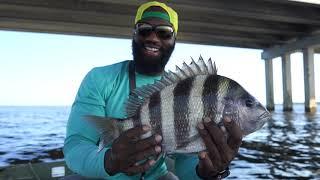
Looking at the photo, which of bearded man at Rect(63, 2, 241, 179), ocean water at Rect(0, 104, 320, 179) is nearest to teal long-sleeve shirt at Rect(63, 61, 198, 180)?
bearded man at Rect(63, 2, 241, 179)

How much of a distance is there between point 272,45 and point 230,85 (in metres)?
42.3

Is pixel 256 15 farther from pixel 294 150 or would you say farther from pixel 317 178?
pixel 317 178

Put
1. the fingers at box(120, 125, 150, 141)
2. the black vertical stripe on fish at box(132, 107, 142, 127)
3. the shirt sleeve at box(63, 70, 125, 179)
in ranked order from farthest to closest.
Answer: the shirt sleeve at box(63, 70, 125, 179) < the black vertical stripe on fish at box(132, 107, 142, 127) < the fingers at box(120, 125, 150, 141)

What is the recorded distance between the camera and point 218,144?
2.41m

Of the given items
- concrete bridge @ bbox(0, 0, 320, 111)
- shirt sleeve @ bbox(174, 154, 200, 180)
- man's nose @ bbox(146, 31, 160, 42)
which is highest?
concrete bridge @ bbox(0, 0, 320, 111)

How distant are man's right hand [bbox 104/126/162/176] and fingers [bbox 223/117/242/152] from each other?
397 millimetres

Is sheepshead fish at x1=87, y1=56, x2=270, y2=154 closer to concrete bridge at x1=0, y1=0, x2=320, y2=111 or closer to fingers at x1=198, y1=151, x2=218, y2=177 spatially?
fingers at x1=198, y1=151, x2=218, y2=177

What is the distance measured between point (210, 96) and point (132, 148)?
0.55m

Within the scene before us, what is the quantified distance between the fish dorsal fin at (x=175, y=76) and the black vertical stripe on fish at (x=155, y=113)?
0.08m

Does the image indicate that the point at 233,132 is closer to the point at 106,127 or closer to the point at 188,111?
the point at 188,111

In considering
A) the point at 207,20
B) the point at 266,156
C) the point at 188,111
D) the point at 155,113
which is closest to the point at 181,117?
the point at 188,111

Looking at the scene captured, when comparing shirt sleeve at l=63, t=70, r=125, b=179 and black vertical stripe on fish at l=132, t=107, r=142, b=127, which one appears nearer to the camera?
black vertical stripe on fish at l=132, t=107, r=142, b=127

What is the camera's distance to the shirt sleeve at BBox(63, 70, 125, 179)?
262 cm

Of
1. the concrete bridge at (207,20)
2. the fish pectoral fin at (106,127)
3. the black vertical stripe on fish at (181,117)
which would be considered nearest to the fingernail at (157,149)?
the black vertical stripe on fish at (181,117)
